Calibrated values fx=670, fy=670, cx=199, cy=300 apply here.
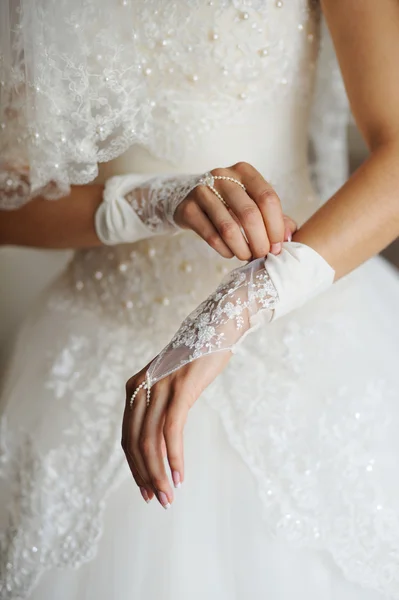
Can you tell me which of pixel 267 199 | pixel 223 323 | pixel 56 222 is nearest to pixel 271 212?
pixel 267 199

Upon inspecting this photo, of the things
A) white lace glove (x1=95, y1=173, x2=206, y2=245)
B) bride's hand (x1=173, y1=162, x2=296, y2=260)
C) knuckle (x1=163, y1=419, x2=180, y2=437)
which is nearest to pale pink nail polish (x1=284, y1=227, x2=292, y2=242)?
bride's hand (x1=173, y1=162, x2=296, y2=260)

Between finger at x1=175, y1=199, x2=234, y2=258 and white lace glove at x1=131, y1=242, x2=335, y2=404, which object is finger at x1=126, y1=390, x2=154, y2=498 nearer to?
white lace glove at x1=131, y1=242, x2=335, y2=404

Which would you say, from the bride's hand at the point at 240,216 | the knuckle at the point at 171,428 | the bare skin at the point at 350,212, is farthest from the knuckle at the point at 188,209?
the knuckle at the point at 171,428

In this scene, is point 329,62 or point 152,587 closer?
point 152,587

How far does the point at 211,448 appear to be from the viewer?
0.74 m

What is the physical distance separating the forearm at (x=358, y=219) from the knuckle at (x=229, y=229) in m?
0.08

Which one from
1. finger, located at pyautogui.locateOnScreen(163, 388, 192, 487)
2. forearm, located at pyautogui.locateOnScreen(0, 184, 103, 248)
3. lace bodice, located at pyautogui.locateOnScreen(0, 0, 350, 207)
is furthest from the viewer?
forearm, located at pyautogui.locateOnScreen(0, 184, 103, 248)

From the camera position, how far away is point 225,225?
66 cm

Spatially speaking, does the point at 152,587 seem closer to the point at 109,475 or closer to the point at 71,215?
the point at 109,475

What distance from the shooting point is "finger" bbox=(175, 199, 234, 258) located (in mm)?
677

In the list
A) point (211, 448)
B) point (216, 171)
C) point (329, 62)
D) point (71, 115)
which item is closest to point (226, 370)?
point (211, 448)

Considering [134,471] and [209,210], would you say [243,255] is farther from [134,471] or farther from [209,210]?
[134,471]

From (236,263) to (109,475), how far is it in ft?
0.99

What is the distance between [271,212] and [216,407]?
0.24 metres
